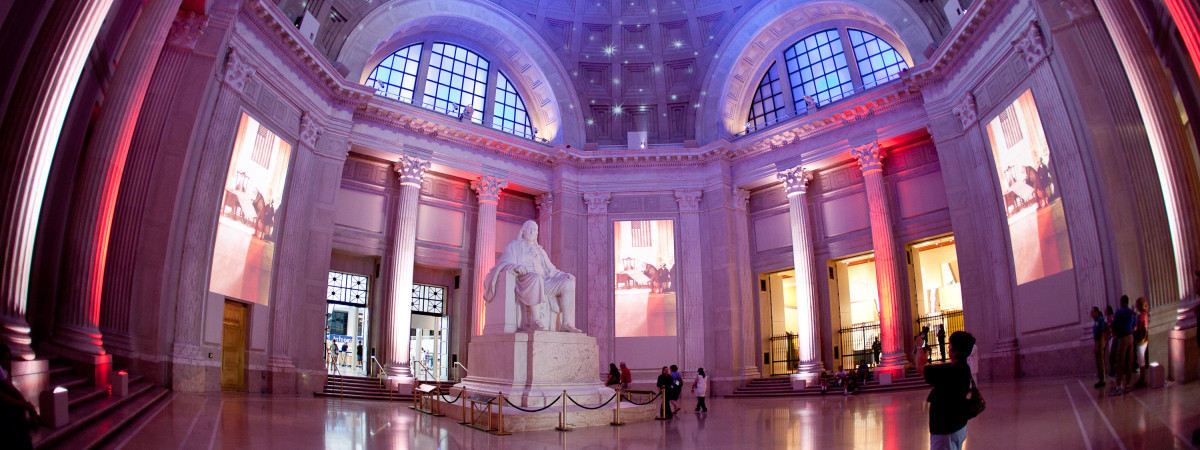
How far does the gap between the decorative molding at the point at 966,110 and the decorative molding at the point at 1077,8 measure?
4.07 meters

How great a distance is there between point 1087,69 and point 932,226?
Answer: 22.5 feet

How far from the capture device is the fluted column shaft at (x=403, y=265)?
672 inches

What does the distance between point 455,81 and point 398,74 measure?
183 cm

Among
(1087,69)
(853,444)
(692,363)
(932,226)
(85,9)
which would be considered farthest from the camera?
(692,363)

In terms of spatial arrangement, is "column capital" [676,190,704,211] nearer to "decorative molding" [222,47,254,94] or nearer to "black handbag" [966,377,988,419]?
"decorative molding" [222,47,254,94]

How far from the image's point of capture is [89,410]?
7.18m

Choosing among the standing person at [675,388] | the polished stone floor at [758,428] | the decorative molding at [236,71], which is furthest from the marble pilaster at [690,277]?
the decorative molding at [236,71]

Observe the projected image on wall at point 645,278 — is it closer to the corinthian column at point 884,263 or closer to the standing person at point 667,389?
the corinthian column at point 884,263

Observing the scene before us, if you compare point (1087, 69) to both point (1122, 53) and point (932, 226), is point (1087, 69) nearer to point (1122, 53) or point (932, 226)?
point (1122, 53)

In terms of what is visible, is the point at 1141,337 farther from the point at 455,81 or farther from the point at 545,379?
the point at 455,81

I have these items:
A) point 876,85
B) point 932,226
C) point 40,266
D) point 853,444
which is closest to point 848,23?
point 876,85

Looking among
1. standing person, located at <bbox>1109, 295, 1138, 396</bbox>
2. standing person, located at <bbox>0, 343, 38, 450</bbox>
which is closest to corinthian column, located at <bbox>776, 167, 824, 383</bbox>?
standing person, located at <bbox>1109, 295, 1138, 396</bbox>

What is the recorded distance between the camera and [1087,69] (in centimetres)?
1082

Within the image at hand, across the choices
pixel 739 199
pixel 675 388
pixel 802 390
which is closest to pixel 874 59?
pixel 739 199
